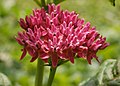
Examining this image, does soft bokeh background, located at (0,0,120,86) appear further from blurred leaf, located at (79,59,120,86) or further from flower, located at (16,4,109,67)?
flower, located at (16,4,109,67)

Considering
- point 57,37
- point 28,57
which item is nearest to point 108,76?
point 57,37

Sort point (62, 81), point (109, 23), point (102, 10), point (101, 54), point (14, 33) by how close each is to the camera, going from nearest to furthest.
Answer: point (62, 81)
point (101, 54)
point (14, 33)
point (109, 23)
point (102, 10)

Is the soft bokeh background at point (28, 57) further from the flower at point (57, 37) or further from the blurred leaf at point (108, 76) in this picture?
the flower at point (57, 37)

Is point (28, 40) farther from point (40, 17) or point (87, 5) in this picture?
point (87, 5)

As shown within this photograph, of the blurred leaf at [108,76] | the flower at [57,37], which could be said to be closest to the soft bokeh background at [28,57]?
the blurred leaf at [108,76]

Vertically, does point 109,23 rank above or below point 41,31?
above

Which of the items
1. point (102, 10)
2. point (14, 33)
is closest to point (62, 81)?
point (14, 33)

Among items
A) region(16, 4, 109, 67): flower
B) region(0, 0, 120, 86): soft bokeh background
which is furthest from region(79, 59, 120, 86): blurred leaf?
region(0, 0, 120, 86): soft bokeh background

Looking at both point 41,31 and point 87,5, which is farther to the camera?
point 87,5
